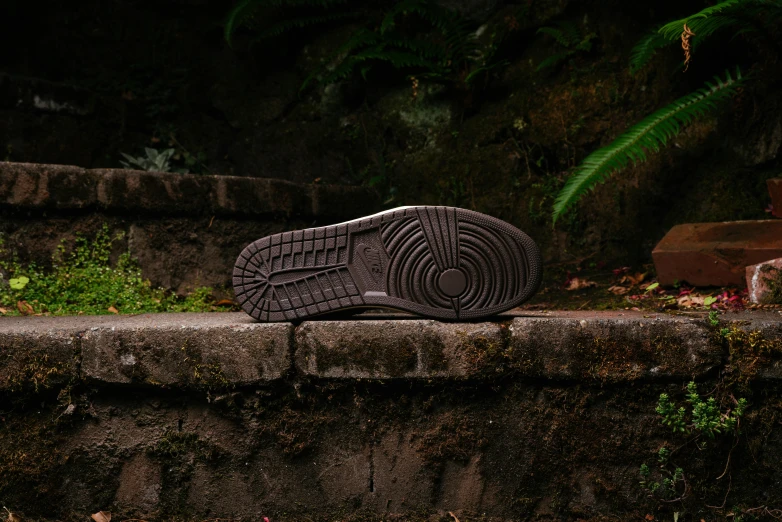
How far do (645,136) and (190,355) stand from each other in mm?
2408

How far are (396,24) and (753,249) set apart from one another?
306 centimetres

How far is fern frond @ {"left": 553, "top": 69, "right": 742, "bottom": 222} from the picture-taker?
125 inches

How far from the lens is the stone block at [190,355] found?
2154 millimetres

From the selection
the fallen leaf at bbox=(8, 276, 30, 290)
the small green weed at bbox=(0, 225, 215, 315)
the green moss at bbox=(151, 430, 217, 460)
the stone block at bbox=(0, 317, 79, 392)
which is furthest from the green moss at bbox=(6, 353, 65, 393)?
the fallen leaf at bbox=(8, 276, 30, 290)

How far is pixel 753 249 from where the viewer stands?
2.84 metres

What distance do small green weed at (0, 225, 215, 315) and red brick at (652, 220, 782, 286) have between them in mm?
2422

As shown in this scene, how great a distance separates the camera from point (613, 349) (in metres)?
2.09

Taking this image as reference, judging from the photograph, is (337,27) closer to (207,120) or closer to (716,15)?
(207,120)

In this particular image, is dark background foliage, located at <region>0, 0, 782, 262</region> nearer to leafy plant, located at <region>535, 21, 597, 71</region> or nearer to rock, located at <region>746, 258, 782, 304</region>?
leafy plant, located at <region>535, 21, 597, 71</region>

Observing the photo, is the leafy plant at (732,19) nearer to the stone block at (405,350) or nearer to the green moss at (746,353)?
the green moss at (746,353)

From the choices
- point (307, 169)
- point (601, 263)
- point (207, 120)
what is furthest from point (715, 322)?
point (207, 120)

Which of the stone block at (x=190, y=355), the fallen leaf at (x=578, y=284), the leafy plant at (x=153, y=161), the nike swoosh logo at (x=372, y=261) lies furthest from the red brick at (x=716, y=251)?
the leafy plant at (x=153, y=161)

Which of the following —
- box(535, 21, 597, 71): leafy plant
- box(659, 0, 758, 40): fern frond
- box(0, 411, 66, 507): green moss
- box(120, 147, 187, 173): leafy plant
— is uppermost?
box(535, 21, 597, 71): leafy plant

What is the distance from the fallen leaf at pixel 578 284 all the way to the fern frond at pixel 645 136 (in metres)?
0.54
